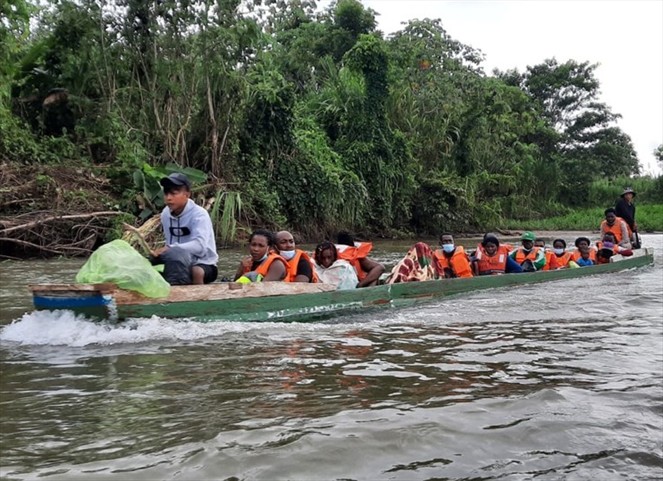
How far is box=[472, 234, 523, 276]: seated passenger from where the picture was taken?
10000 millimetres

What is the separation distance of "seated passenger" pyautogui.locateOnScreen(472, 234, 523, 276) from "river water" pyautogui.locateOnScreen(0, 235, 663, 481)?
3092 mm

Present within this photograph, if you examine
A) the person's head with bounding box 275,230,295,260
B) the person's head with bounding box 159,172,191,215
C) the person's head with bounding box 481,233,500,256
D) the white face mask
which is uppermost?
the person's head with bounding box 159,172,191,215

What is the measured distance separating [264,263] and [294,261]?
365mm

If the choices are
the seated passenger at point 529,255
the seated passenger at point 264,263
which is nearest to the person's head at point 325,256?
the seated passenger at point 264,263

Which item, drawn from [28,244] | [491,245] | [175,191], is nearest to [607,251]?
[491,245]

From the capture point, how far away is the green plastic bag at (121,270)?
549cm

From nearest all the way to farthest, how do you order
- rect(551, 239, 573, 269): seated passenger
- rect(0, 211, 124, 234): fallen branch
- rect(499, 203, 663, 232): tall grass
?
rect(551, 239, 573, 269): seated passenger → rect(0, 211, 124, 234): fallen branch → rect(499, 203, 663, 232): tall grass

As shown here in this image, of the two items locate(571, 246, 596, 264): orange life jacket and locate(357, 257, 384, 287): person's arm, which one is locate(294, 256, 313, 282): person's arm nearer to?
locate(357, 257, 384, 287): person's arm

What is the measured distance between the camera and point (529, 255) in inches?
427

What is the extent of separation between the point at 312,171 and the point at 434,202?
613 cm

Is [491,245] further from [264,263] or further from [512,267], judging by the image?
[264,263]

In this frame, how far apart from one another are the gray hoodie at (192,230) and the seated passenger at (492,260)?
4917mm

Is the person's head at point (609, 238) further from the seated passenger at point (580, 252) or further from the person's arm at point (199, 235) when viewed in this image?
the person's arm at point (199, 235)

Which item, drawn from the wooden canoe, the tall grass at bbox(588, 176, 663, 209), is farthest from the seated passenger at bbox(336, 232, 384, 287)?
the tall grass at bbox(588, 176, 663, 209)
